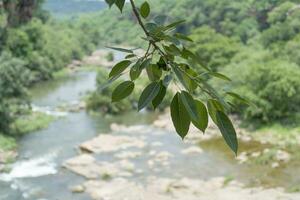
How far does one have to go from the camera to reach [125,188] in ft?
30.7

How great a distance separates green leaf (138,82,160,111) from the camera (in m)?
0.65

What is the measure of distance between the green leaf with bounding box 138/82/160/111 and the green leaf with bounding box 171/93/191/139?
0.03m

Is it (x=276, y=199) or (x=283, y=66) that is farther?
(x=283, y=66)

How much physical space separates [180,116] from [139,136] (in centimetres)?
1231

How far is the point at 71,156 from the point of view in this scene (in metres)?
11.3

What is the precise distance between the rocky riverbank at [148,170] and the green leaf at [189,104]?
27.3ft

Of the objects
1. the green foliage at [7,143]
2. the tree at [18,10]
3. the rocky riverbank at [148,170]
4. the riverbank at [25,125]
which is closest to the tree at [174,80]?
the rocky riverbank at [148,170]

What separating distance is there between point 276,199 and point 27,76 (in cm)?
760

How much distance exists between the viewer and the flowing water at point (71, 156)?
30.7 feet

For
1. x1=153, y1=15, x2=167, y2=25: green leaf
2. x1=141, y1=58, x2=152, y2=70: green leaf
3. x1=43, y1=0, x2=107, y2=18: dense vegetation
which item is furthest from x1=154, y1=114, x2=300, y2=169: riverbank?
x1=141, y1=58, x2=152, y2=70: green leaf

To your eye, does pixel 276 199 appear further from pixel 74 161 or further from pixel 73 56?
pixel 73 56

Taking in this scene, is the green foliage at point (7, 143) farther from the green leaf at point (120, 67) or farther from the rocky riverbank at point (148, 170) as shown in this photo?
the green leaf at point (120, 67)

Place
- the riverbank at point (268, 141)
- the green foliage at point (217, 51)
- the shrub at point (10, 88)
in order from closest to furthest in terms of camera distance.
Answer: the riverbank at point (268, 141), the shrub at point (10, 88), the green foliage at point (217, 51)

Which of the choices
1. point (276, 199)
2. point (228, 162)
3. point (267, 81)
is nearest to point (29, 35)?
point (267, 81)
